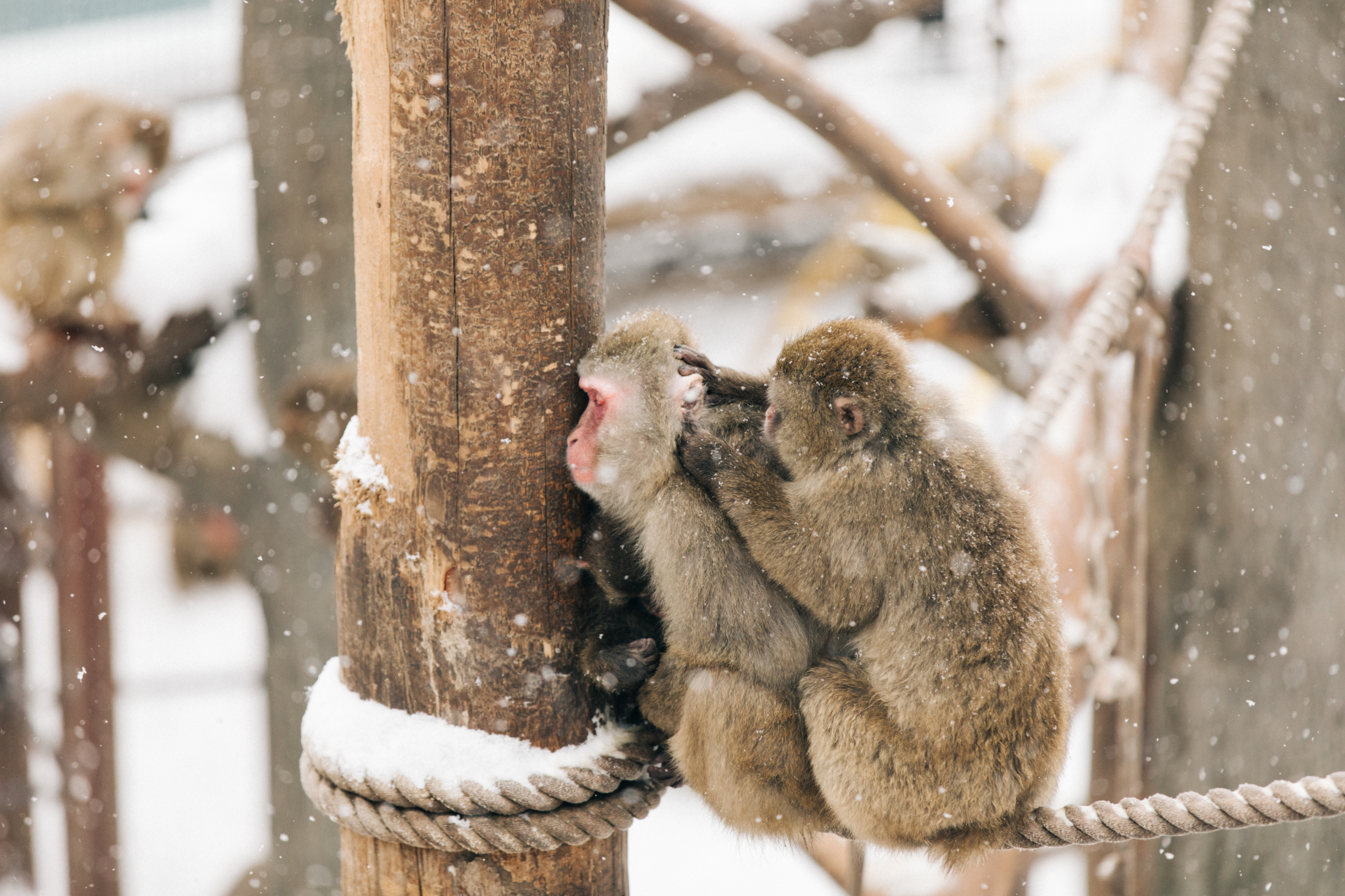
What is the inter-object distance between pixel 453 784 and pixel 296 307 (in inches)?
113

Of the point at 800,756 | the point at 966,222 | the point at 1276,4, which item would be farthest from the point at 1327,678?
the point at 800,756

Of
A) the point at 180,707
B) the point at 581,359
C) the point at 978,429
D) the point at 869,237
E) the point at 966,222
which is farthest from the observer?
the point at 180,707

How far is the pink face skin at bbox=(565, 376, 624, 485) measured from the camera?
5.12ft

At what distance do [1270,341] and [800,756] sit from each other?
2746mm

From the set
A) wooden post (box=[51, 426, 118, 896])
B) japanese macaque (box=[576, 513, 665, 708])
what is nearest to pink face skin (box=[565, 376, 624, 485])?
japanese macaque (box=[576, 513, 665, 708])

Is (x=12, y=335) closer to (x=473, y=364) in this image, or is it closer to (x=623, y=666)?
(x=473, y=364)

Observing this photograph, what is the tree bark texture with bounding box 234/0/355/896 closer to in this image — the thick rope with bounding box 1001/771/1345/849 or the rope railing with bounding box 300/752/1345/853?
the rope railing with bounding box 300/752/1345/853

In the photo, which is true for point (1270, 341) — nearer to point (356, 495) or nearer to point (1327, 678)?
point (1327, 678)

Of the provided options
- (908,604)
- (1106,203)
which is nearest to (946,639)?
(908,604)

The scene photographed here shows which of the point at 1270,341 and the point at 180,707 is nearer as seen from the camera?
the point at 1270,341

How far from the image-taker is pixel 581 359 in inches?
62.7

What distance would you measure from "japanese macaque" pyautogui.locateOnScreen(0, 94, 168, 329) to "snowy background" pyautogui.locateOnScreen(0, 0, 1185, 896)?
0.16 metres

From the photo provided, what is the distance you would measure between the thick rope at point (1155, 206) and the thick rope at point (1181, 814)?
2.93 ft

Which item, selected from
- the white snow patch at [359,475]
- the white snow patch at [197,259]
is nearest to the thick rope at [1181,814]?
the white snow patch at [359,475]
